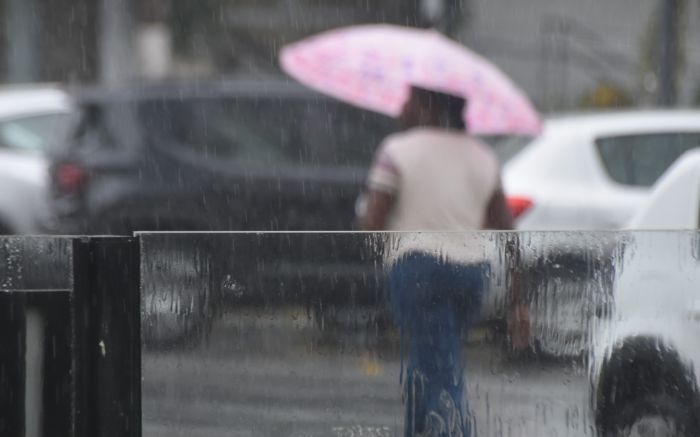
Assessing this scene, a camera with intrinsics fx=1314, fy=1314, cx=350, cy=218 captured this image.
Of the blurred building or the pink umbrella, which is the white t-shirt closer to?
the pink umbrella

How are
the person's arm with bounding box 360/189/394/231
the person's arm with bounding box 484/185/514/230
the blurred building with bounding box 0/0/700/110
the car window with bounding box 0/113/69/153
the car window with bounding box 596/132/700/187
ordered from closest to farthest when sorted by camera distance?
the person's arm with bounding box 360/189/394/231
the person's arm with bounding box 484/185/514/230
the car window with bounding box 596/132/700/187
the car window with bounding box 0/113/69/153
the blurred building with bounding box 0/0/700/110

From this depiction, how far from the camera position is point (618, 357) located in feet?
7.91

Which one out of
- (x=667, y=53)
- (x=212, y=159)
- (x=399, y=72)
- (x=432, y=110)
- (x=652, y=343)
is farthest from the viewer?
(x=667, y=53)

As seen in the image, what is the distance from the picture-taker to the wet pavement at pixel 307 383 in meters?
2.42

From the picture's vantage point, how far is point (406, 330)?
243cm

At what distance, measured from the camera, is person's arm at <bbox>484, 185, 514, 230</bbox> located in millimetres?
4496

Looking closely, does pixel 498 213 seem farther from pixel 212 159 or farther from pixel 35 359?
pixel 212 159

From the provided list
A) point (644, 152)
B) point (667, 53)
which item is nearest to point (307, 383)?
point (644, 152)

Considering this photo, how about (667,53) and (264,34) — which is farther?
(264,34)

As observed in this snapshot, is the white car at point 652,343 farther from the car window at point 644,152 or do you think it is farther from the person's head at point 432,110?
the car window at point 644,152

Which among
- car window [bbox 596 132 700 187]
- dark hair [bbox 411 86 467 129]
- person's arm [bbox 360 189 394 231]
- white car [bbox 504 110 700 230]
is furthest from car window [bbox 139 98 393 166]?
person's arm [bbox 360 189 394 231]

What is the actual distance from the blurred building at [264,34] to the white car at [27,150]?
10059 mm

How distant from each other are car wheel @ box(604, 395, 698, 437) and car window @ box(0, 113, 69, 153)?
9.26 m

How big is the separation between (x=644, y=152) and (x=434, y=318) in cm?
561
